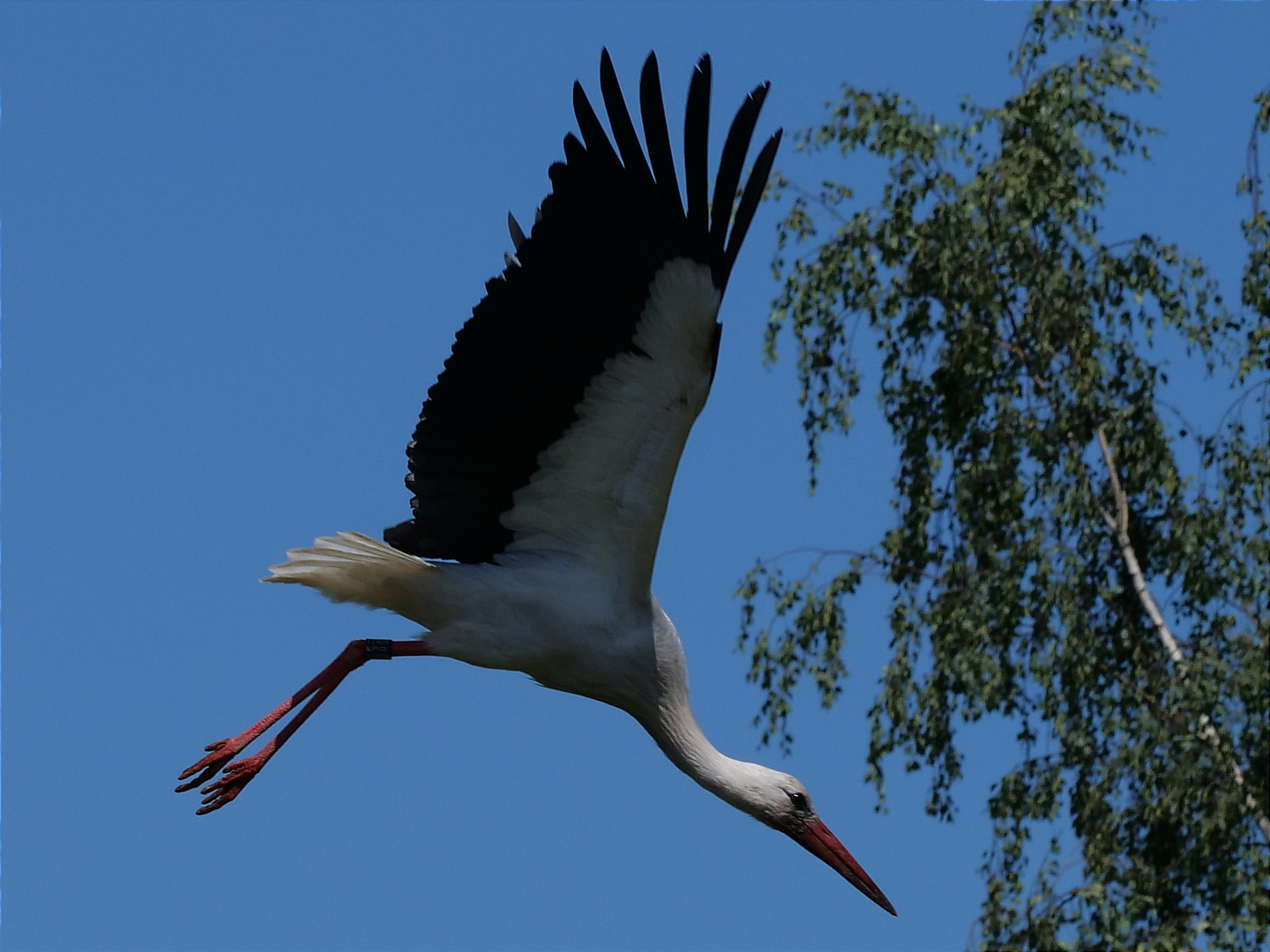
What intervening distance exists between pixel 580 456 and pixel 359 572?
0.76 meters

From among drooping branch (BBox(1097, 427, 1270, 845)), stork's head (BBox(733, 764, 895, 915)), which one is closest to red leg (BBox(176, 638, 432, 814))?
stork's head (BBox(733, 764, 895, 915))

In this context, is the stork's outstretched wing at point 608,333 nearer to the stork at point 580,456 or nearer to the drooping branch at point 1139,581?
the stork at point 580,456

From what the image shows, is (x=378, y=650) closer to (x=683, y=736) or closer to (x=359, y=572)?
(x=359, y=572)

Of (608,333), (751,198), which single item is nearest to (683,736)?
(608,333)

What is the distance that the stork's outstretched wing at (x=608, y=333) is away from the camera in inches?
214

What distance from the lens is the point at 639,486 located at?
5656mm

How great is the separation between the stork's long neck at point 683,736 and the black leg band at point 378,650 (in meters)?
0.76

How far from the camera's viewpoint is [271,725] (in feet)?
19.2

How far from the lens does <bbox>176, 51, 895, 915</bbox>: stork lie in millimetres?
5453

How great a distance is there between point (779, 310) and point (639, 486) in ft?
24.9

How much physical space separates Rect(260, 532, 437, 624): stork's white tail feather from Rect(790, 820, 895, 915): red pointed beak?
1372mm

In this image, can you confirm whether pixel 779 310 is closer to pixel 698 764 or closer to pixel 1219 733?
pixel 1219 733

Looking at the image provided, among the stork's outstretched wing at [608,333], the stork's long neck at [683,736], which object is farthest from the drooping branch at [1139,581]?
the stork's outstretched wing at [608,333]

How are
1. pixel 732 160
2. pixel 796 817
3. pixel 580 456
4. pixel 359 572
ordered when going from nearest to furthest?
pixel 732 160, pixel 580 456, pixel 359 572, pixel 796 817
